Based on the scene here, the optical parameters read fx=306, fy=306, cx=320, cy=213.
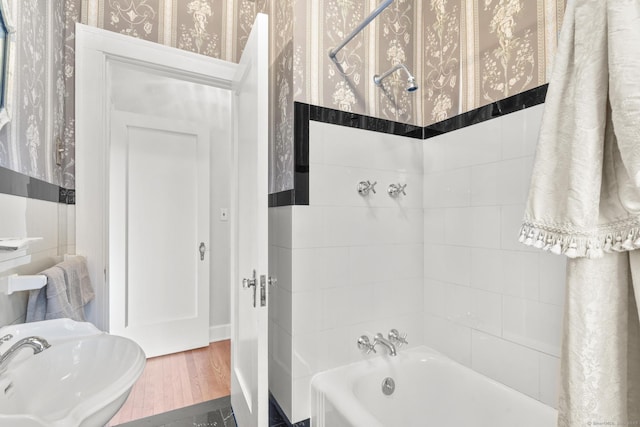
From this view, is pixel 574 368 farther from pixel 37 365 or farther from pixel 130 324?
pixel 130 324

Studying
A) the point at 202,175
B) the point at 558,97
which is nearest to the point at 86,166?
the point at 202,175

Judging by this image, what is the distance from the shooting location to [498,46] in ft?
4.31

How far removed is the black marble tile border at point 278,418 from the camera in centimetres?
134

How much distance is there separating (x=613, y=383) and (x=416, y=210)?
1038 millimetres

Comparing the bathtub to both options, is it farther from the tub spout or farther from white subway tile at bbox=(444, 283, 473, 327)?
white subway tile at bbox=(444, 283, 473, 327)

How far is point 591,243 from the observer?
72cm

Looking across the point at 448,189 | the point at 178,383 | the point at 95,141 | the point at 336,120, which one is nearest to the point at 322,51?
the point at 336,120

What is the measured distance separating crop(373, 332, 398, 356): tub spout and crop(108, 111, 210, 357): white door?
177cm

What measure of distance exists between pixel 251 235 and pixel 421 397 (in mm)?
1096

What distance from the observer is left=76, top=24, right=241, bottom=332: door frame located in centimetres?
138

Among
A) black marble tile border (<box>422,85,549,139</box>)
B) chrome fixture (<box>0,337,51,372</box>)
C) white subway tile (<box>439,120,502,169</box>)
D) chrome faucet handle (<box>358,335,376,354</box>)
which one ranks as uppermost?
black marble tile border (<box>422,85,549,139</box>)

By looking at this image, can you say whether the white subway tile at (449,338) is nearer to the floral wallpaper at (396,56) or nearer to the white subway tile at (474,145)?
the white subway tile at (474,145)

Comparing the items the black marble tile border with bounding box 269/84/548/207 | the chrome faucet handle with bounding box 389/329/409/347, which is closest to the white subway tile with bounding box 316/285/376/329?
the chrome faucet handle with bounding box 389/329/409/347

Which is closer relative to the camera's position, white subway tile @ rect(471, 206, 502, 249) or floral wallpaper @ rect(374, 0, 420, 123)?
white subway tile @ rect(471, 206, 502, 249)
